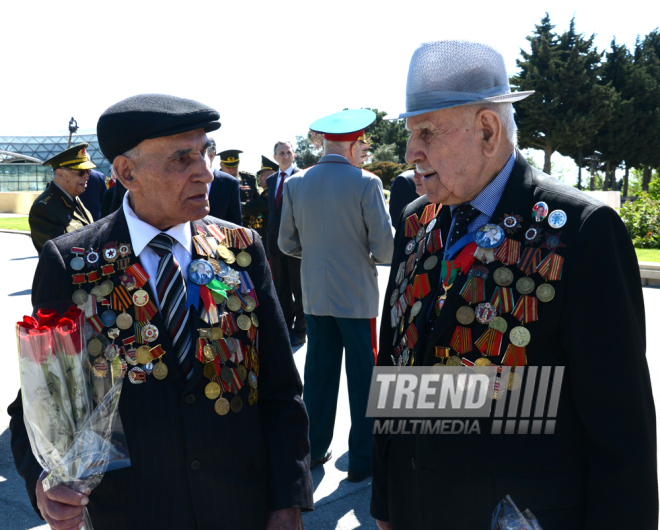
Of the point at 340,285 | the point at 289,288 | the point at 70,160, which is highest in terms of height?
the point at 70,160

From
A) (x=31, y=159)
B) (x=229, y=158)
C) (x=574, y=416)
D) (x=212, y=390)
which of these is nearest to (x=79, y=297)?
(x=212, y=390)

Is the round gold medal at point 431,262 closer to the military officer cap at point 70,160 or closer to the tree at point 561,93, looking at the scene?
the military officer cap at point 70,160

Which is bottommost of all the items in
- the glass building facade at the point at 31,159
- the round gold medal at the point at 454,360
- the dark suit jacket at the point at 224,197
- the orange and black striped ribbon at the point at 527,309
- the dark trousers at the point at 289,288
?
the glass building facade at the point at 31,159

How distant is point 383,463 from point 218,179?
4.56 m

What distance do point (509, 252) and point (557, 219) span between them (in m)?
0.16

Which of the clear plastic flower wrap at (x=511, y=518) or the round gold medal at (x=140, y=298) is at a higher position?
the round gold medal at (x=140, y=298)

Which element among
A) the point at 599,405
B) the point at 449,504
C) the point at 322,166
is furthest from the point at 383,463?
the point at 322,166

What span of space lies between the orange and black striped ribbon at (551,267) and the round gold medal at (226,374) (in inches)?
37.9

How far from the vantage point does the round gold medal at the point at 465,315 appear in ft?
5.58

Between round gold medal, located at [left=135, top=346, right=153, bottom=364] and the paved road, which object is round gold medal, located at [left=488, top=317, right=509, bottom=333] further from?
the paved road

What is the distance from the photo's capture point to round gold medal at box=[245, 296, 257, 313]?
1957 mm

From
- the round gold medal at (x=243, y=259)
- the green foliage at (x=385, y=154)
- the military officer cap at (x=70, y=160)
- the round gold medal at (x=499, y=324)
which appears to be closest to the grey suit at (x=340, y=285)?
the round gold medal at (x=243, y=259)

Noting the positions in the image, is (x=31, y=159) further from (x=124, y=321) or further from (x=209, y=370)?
(x=209, y=370)

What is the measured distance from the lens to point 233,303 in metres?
1.92
